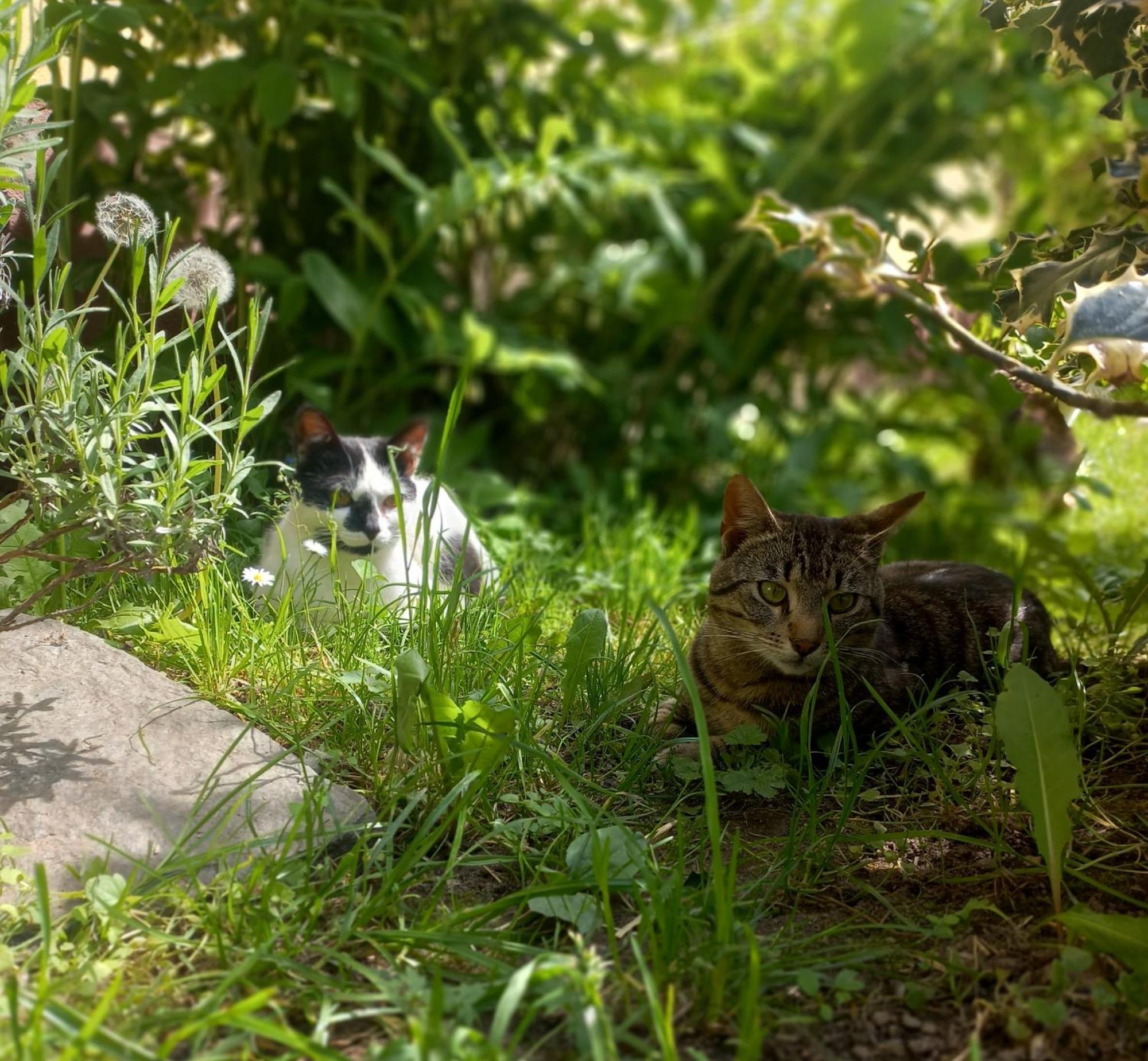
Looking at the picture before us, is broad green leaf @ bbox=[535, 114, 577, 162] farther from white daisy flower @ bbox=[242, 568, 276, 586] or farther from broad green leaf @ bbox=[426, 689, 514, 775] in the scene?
broad green leaf @ bbox=[426, 689, 514, 775]

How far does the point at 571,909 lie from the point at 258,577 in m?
0.94

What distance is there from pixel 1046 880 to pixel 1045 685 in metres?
0.32

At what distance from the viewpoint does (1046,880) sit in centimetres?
177

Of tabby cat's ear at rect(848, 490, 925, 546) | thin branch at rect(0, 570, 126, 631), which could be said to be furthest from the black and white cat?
tabby cat's ear at rect(848, 490, 925, 546)

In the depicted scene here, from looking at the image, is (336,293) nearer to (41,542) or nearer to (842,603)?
(41,542)

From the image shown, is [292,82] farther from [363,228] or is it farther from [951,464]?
[951,464]

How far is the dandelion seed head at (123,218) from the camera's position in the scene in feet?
6.32

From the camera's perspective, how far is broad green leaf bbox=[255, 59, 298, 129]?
2953 millimetres

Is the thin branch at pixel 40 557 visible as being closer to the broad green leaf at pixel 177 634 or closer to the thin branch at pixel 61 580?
the thin branch at pixel 61 580

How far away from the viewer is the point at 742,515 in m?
2.32

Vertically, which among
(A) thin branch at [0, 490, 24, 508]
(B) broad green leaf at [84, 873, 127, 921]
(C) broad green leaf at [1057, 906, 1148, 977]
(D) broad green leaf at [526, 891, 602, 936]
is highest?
(A) thin branch at [0, 490, 24, 508]

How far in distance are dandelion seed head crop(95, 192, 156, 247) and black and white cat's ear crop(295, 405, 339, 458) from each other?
1.77 ft

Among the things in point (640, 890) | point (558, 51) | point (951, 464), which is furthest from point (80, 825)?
point (951, 464)

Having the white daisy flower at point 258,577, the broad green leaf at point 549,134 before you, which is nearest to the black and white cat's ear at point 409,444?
the white daisy flower at point 258,577
